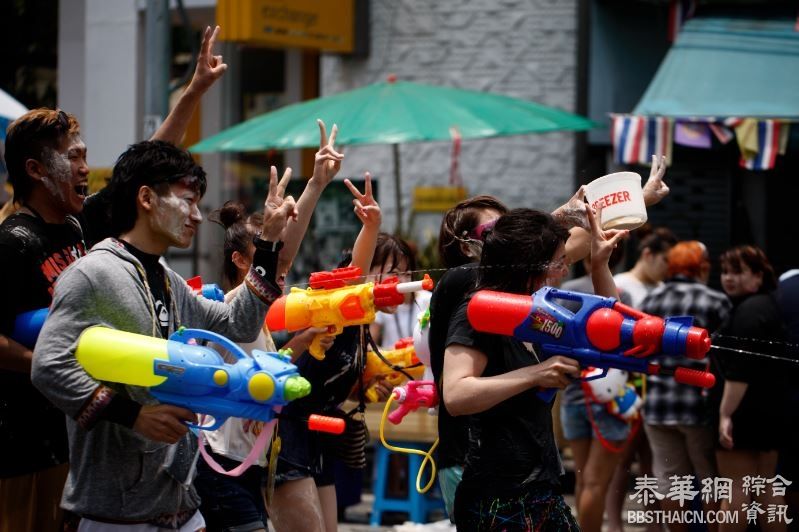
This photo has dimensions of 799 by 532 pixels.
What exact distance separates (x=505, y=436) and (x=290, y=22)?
7959 mm

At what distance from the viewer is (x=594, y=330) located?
363 centimetres

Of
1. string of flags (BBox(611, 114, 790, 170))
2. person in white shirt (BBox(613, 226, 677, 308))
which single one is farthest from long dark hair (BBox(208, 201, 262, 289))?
string of flags (BBox(611, 114, 790, 170))

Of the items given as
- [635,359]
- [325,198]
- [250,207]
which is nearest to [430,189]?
[325,198]

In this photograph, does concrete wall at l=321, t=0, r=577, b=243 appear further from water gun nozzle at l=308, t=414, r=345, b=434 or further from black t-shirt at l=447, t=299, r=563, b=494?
water gun nozzle at l=308, t=414, r=345, b=434

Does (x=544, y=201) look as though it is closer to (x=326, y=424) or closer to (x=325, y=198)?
(x=325, y=198)

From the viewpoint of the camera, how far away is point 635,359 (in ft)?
12.0

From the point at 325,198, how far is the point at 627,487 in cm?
389

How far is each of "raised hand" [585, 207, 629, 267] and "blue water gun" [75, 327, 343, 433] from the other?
1.27 meters

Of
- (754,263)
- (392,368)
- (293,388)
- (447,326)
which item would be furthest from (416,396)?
(754,263)

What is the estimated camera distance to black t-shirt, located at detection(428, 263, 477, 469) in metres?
4.20

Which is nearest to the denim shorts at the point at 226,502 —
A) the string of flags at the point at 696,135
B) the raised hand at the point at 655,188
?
the raised hand at the point at 655,188

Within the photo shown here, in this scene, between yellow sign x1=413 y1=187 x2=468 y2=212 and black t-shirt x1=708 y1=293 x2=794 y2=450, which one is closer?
black t-shirt x1=708 y1=293 x2=794 y2=450

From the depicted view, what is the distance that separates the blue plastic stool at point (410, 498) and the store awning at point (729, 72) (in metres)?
3.13

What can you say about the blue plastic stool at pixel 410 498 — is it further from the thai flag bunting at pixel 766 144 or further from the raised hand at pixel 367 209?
the raised hand at pixel 367 209
